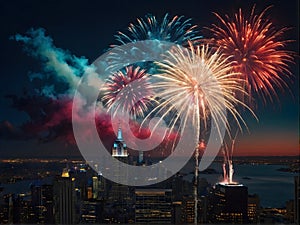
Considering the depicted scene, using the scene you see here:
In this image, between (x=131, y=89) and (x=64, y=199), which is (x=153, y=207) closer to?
(x=64, y=199)

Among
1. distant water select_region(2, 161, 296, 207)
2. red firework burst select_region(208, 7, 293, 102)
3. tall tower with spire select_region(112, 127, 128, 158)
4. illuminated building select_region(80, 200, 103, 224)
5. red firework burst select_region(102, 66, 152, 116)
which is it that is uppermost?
red firework burst select_region(208, 7, 293, 102)

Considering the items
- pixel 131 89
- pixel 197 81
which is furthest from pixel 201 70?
pixel 131 89

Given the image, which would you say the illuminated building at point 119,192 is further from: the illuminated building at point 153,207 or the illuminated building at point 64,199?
the illuminated building at point 64,199

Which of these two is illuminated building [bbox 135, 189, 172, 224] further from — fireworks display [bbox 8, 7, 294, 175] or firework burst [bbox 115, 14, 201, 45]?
firework burst [bbox 115, 14, 201, 45]

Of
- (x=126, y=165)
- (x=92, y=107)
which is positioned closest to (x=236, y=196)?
(x=126, y=165)

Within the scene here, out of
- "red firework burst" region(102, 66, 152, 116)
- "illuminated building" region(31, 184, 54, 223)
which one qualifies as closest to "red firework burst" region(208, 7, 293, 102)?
"red firework burst" region(102, 66, 152, 116)

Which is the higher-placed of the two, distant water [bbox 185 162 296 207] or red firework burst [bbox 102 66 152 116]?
red firework burst [bbox 102 66 152 116]

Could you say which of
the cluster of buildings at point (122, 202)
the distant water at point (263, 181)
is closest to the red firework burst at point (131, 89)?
the cluster of buildings at point (122, 202)
